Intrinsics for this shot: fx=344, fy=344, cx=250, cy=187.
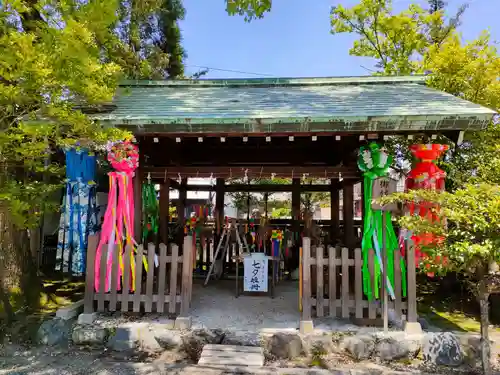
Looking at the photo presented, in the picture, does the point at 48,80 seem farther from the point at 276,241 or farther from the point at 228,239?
the point at 276,241

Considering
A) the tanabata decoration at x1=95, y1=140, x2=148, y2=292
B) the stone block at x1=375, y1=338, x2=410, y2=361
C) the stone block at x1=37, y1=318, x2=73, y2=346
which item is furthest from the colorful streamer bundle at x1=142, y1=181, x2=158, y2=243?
the stone block at x1=375, y1=338, x2=410, y2=361

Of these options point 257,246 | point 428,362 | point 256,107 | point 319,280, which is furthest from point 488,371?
point 257,246

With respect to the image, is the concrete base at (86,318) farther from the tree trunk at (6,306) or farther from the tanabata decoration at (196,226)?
the tanabata decoration at (196,226)

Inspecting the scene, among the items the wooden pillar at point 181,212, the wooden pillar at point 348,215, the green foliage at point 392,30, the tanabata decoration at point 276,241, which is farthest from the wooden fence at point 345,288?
the green foliage at point 392,30

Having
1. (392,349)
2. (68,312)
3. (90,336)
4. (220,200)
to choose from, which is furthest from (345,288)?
(220,200)

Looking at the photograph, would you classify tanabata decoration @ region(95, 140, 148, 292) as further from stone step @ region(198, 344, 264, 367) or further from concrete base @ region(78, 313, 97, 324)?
stone step @ region(198, 344, 264, 367)

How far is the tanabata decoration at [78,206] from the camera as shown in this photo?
5656 mm

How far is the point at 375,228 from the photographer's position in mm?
4680

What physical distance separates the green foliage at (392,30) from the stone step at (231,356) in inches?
367

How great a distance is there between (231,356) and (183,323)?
86 centimetres

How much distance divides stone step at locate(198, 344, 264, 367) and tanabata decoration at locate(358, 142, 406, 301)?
1656mm

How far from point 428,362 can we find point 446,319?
1632 millimetres

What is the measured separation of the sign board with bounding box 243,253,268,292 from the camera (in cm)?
591

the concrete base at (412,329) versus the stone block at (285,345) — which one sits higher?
the concrete base at (412,329)
